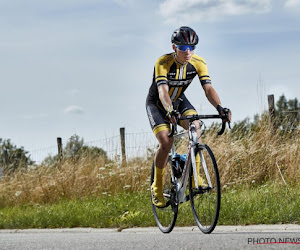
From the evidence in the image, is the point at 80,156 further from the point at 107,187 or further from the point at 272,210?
the point at 272,210

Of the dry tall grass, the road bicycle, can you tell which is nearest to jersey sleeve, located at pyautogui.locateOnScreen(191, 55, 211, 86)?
the road bicycle

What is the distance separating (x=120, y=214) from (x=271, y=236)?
4.58 metres

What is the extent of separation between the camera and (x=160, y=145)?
7328 mm

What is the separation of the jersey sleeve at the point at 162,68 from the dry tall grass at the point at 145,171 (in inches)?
228

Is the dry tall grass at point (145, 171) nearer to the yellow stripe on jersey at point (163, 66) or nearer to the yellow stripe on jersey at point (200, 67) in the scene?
the yellow stripe on jersey at point (200, 67)

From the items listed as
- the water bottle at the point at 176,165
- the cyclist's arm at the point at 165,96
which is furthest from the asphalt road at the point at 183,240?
the cyclist's arm at the point at 165,96

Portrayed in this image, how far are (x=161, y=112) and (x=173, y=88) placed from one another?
1.45ft

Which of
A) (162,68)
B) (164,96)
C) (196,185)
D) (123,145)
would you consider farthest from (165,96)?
(123,145)

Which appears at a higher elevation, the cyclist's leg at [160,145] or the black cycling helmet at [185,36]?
the black cycling helmet at [185,36]

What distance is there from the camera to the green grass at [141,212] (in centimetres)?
920

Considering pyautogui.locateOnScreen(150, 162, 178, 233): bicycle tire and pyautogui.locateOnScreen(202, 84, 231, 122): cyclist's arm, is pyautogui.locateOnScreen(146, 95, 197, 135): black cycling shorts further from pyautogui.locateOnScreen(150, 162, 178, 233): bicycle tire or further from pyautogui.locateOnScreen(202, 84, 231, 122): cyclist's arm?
pyautogui.locateOnScreen(150, 162, 178, 233): bicycle tire

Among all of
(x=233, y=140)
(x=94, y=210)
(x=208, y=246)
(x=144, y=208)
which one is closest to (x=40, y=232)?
(x=94, y=210)

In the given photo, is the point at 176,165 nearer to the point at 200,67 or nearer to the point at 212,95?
the point at 212,95

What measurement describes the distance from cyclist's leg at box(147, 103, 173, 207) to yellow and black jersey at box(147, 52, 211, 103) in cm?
36
